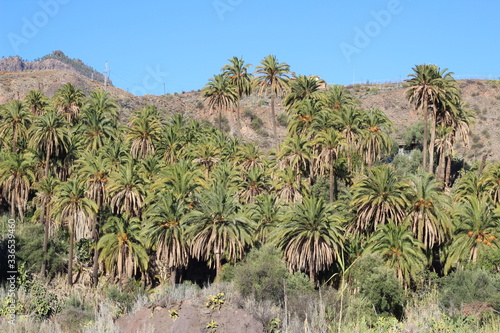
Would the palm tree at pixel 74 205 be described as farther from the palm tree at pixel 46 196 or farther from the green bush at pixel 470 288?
the green bush at pixel 470 288

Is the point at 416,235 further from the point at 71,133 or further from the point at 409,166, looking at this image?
the point at 409,166

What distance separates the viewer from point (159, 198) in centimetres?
4825

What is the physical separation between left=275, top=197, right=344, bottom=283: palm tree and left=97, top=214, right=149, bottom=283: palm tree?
1307 centimetres

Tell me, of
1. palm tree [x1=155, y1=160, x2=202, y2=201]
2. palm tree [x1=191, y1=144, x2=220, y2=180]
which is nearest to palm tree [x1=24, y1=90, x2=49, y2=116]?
palm tree [x1=191, y1=144, x2=220, y2=180]

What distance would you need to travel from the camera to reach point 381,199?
44.0m

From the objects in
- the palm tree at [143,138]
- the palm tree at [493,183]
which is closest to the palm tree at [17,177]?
the palm tree at [143,138]

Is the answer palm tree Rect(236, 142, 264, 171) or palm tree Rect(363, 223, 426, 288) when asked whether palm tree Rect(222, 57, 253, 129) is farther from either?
palm tree Rect(363, 223, 426, 288)

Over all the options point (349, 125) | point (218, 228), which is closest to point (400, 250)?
point (218, 228)

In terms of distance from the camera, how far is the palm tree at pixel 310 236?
138 ft

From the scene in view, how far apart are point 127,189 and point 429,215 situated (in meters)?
25.4

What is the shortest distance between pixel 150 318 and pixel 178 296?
4669 millimetres

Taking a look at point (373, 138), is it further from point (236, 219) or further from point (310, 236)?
point (236, 219)

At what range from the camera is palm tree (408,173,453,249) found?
42.8 metres

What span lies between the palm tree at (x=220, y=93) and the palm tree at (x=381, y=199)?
93.9 feet
